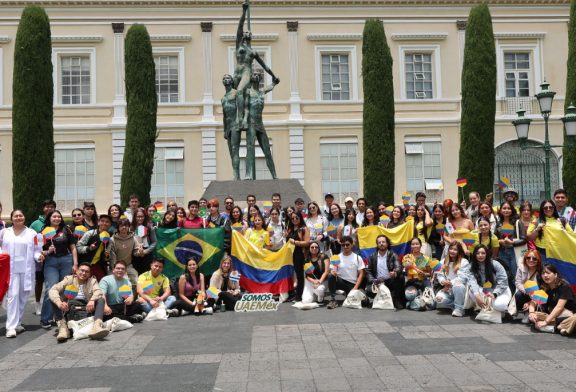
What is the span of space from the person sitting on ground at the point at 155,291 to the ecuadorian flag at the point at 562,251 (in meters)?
5.88

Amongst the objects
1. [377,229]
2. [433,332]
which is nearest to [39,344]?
[433,332]

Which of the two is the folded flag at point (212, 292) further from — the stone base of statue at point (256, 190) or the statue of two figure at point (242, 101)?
the statue of two figure at point (242, 101)

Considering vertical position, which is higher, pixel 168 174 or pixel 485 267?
pixel 168 174

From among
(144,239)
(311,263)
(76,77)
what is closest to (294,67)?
(76,77)

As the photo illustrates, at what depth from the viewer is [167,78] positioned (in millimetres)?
26422

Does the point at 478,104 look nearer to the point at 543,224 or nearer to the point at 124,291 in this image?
the point at 543,224

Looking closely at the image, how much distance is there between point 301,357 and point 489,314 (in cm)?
325

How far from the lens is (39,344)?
282 inches

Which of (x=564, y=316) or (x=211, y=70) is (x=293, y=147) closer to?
(x=211, y=70)

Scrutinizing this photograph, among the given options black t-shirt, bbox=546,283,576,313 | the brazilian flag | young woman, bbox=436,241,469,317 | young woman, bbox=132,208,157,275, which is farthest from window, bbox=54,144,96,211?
black t-shirt, bbox=546,283,576,313

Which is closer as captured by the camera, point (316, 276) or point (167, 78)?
point (316, 276)

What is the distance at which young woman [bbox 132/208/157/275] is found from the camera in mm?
9320

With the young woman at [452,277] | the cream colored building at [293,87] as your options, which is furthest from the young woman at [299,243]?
the cream colored building at [293,87]

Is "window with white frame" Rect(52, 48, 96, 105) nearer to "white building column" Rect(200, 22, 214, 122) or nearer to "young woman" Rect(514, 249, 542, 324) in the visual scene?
"white building column" Rect(200, 22, 214, 122)
